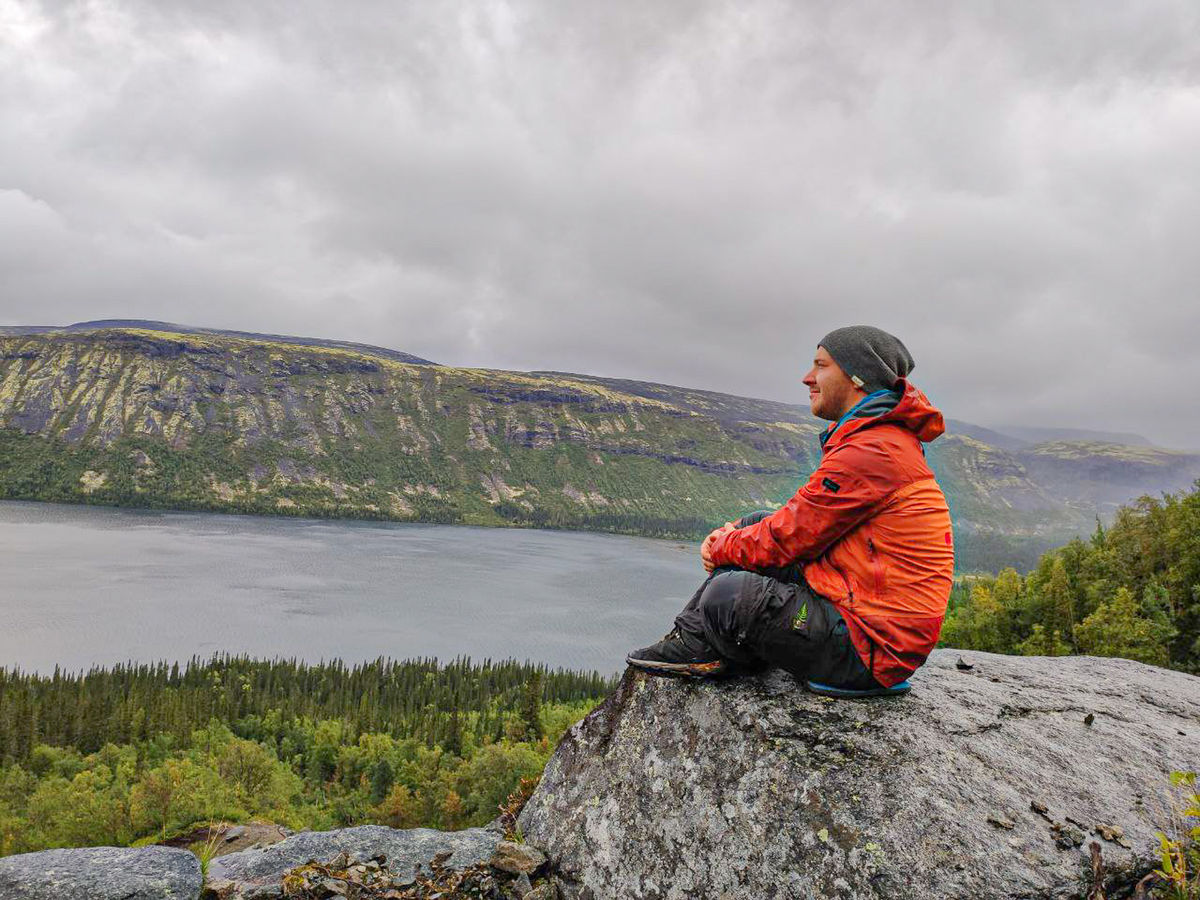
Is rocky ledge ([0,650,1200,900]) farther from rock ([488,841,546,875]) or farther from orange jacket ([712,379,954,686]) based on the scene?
orange jacket ([712,379,954,686])

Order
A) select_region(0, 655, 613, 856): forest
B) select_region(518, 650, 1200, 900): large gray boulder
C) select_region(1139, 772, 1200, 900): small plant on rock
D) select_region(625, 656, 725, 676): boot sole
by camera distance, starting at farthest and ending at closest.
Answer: select_region(0, 655, 613, 856): forest
select_region(625, 656, 725, 676): boot sole
select_region(518, 650, 1200, 900): large gray boulder
select_region(1139, 772, 1200, 900): small plant on rock

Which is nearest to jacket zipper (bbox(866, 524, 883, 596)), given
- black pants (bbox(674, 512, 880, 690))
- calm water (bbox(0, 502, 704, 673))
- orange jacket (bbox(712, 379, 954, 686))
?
orange jacket (bbox(712, 379, 954, 686))

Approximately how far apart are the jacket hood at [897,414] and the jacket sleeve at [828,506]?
20 cm

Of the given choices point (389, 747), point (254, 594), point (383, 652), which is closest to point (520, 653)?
point (383, 652)

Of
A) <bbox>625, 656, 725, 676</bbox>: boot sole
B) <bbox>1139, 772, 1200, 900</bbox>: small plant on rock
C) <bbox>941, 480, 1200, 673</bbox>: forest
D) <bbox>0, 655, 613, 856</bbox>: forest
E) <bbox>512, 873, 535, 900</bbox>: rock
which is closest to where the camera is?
<bbox>1139, 772, 1200, 900</bbox>: small plant on rock

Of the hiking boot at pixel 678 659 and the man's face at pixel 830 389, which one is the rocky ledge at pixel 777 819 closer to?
the hiking boot at pixel 678 659

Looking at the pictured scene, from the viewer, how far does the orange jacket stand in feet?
14.2

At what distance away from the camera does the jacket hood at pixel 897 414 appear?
4458 mm

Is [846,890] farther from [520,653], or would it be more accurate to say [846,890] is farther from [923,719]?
[520,653]

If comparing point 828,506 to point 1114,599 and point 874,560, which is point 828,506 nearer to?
point 874,560

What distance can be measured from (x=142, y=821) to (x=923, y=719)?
55.2 metres

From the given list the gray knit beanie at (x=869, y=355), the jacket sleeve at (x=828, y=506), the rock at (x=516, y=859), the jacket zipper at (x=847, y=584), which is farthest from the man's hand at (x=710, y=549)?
the rock at (x=516, y=859)

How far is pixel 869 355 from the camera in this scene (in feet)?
15.5

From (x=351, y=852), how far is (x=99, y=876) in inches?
67.6
